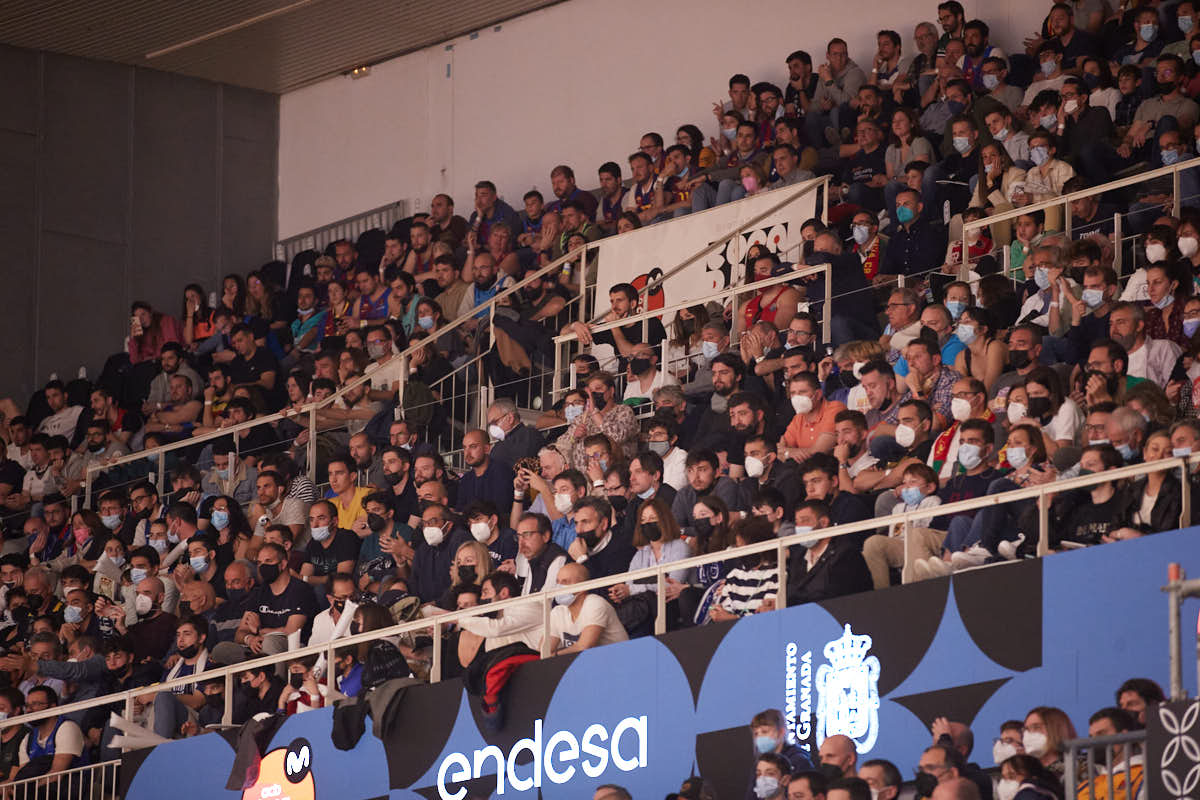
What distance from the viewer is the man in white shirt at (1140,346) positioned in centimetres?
1011

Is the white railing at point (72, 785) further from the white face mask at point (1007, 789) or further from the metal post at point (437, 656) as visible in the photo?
the white face mask at point (1007, 789)

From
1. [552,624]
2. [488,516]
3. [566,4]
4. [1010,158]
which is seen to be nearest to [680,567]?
[552,624]

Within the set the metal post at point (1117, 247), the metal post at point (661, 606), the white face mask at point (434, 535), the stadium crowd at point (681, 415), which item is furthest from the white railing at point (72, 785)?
the metal post at point (1117, 247)

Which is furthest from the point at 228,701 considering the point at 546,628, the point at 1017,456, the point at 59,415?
the point at 59,415

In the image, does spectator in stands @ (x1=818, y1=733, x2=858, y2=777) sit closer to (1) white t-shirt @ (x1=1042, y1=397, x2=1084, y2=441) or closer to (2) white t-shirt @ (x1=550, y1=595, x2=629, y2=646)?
(2) white t-shirt @ (x1=550, y1=595, x2=629, y2=646)

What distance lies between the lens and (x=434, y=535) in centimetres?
1207

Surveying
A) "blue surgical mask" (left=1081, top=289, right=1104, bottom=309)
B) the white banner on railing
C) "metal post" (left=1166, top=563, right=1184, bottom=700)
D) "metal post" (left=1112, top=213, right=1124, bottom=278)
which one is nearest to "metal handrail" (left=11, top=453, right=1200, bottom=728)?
"blue surgical mask" (left=1081, top=289, right=1104, bottom=309)

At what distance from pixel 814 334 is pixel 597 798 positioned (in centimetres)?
365

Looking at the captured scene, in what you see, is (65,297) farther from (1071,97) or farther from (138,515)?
(1071,97)

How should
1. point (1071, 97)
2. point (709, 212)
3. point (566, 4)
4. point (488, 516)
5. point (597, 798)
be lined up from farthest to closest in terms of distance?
point (566, 4), point (709, 212), point (1071, 97), point (488, 516), point (597, 798)

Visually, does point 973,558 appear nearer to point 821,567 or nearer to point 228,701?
point 821,567

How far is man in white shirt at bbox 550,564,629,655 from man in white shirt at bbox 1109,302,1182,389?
2978 mm

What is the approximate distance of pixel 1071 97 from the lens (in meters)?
13.0

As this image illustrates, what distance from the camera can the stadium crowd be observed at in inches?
392
